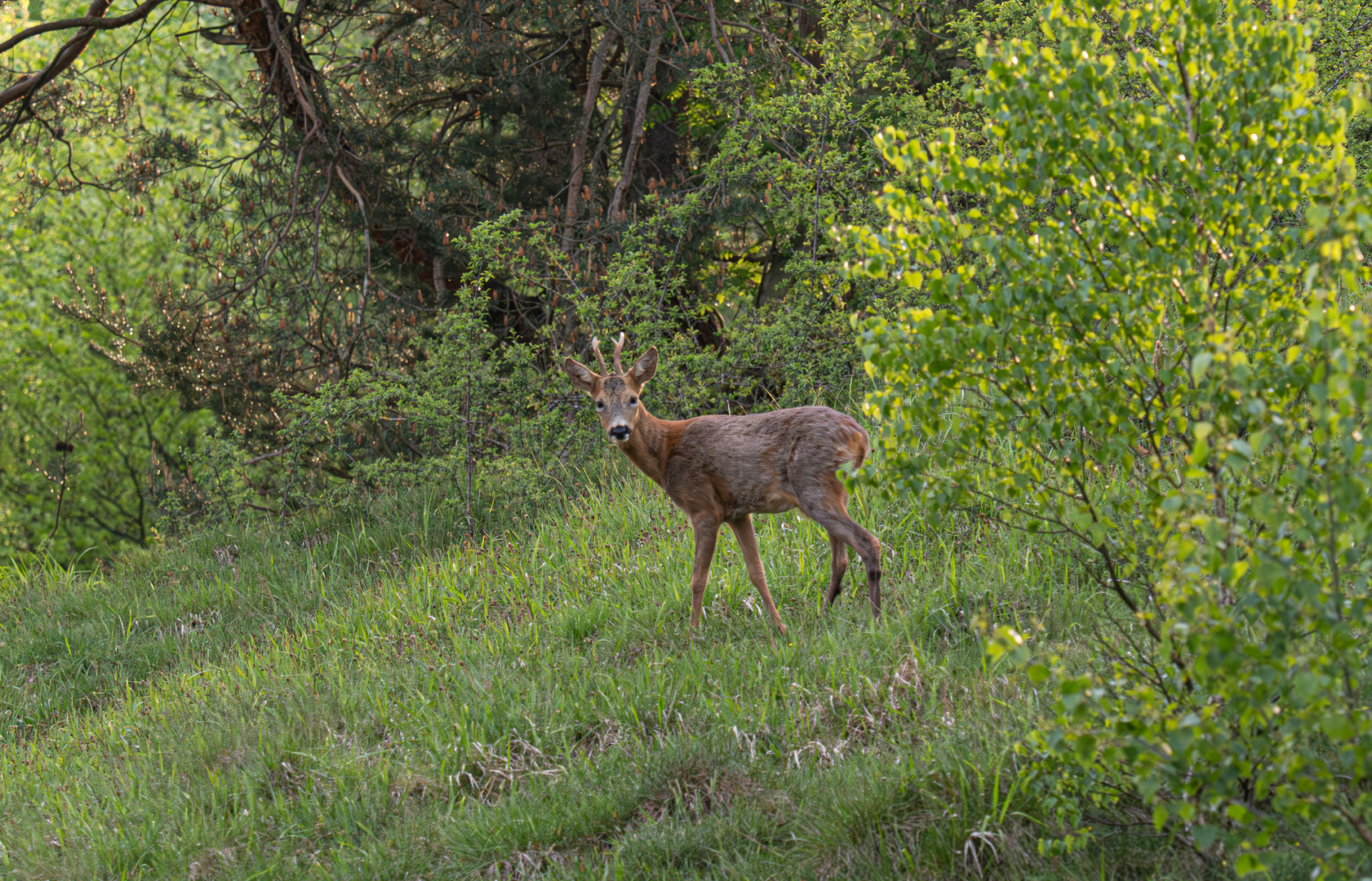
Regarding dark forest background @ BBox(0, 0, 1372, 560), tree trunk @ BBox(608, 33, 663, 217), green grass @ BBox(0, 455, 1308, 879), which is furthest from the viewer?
tree trunk @ BBox(608, 33, 663, 217)

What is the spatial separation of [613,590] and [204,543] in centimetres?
533

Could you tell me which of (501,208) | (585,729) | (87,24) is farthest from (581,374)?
(87,24)

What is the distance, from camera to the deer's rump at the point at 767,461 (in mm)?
6414

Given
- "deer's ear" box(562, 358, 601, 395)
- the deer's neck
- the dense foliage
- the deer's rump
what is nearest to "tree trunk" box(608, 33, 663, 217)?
the dense foliage

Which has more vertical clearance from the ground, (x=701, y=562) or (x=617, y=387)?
(x=617, y=387)

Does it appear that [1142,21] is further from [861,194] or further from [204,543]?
[204,543]

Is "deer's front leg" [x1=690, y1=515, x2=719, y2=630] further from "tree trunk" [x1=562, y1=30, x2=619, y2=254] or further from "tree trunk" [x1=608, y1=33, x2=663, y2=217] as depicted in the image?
"tree trunk" [x1=608, y1=33, x2=663, y2=217]

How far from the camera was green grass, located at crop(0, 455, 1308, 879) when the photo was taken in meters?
4.19

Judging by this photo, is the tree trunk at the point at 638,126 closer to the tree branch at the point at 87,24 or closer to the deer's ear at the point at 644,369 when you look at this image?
the deer's ear at the point at 644,369

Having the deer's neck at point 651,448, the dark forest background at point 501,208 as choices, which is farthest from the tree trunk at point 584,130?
the deer's neck at point 651,448

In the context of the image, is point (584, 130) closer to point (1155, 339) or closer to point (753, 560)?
point (753, 560)

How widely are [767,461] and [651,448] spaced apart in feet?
2.87

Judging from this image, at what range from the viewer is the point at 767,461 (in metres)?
6.57

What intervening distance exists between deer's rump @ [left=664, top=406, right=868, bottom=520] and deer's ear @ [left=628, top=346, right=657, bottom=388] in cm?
75
